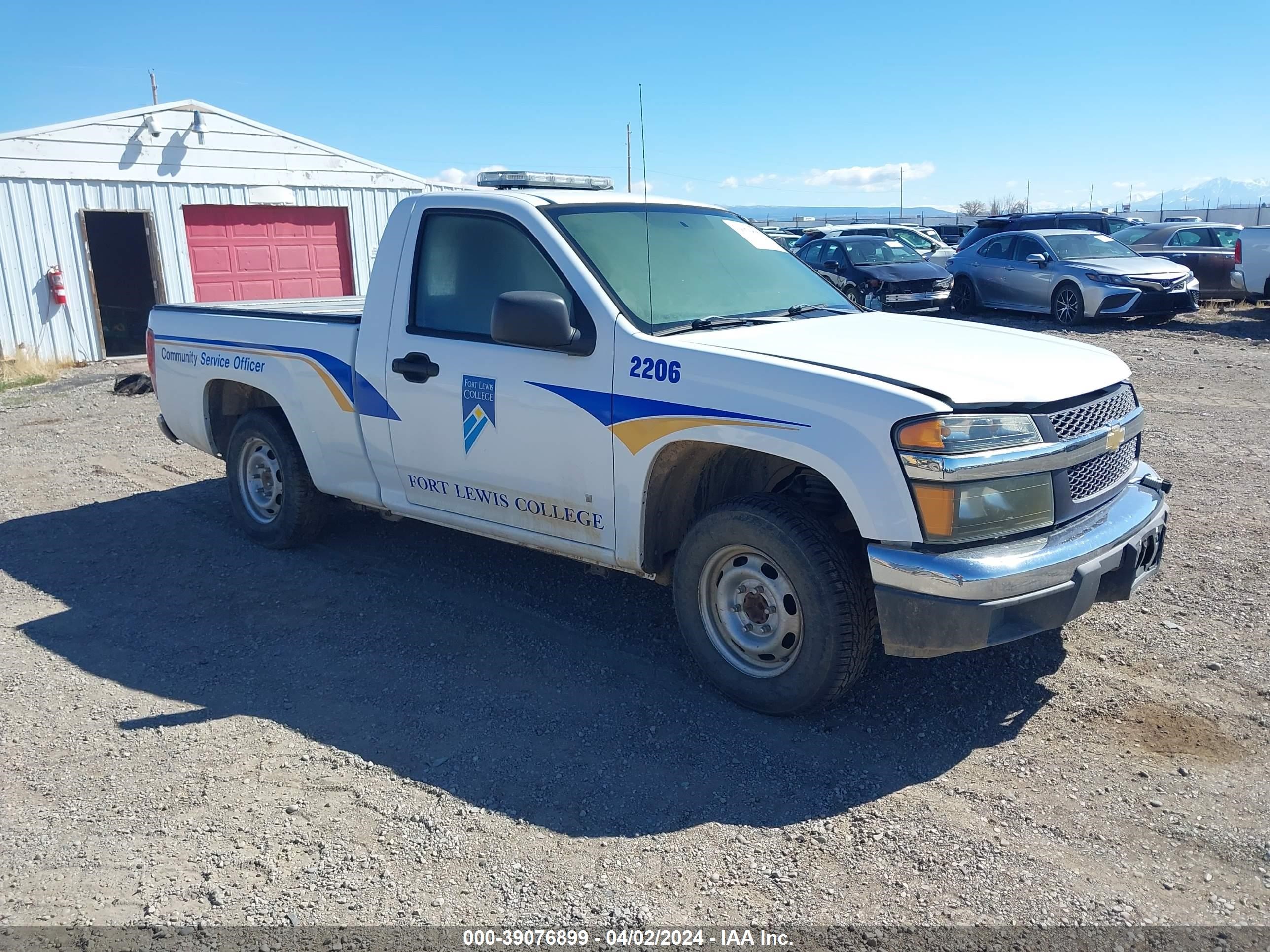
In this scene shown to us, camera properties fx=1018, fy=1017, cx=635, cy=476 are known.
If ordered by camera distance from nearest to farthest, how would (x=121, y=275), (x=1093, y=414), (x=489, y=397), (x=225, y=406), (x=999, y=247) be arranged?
(x=1093, y=414), (x=489, y=397), (x=225, y=406), (x=999, y=247), (x=121, y=275)

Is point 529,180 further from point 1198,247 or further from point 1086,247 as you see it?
point 1198,247

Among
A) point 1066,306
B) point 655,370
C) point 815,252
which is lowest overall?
point 1066,306

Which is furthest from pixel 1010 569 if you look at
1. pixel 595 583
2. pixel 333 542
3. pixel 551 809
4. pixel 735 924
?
pixel 333 542

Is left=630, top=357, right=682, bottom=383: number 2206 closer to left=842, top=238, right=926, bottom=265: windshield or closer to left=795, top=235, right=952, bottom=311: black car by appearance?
left=795, top=235, right=952, bottom=311: black car

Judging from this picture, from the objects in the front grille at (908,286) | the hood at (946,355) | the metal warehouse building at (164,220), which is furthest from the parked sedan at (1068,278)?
the hood at (946,355)

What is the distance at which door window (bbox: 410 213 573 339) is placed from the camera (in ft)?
15.4

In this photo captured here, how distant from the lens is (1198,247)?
18875 mm

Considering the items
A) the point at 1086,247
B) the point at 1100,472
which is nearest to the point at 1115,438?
the point at 1100,472

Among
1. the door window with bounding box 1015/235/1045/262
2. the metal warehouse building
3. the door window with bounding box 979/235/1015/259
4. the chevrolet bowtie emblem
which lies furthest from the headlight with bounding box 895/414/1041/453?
the door window with bounding box 979/235/1015/259

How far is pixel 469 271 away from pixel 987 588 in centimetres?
285

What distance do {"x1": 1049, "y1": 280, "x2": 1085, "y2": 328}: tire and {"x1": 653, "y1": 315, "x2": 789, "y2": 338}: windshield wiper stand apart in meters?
12.6

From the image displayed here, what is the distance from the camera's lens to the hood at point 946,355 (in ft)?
12.0

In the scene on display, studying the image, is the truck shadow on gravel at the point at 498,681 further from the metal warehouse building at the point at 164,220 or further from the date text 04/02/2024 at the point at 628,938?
the metal warehouse building at the point at 164,220

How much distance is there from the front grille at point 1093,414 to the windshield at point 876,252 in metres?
13.1
